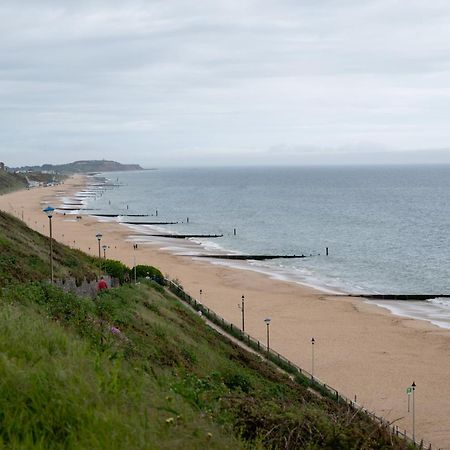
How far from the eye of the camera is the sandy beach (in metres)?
24.6

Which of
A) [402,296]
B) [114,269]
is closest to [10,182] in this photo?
[402,296]

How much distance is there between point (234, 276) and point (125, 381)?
44915 mm

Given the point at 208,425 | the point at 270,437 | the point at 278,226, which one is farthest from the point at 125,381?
the point at 278,226

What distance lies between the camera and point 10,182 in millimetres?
175250

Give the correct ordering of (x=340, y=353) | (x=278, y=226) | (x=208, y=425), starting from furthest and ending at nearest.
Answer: (x=278, y=226) → (x=340, y=353) → (x=208, y=425)

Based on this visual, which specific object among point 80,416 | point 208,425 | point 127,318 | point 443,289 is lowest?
point 443,289

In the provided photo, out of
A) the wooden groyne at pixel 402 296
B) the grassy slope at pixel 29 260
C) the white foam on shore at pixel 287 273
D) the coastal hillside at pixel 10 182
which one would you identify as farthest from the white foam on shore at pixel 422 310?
the coastal hillside at pixel 10 182

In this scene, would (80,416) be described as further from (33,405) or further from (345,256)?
(345,256)

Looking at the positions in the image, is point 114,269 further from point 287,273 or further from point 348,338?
point 287,273

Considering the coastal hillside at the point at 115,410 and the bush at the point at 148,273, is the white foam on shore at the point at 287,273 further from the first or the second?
the coastal hillside at the point at 115,410

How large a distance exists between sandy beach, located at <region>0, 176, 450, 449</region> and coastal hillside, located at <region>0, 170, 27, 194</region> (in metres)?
116

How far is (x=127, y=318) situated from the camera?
20.0m

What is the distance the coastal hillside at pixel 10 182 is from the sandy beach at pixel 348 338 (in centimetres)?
11625

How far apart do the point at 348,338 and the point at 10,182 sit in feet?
514
